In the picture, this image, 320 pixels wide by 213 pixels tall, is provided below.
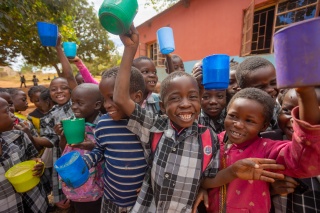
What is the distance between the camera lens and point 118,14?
3.23ft

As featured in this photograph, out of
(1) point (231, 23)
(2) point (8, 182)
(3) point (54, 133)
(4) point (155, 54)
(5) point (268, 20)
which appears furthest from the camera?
(4) point (155, 54)

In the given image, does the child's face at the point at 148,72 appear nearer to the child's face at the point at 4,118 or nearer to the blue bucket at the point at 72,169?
the blue bucket at the point at 72,169

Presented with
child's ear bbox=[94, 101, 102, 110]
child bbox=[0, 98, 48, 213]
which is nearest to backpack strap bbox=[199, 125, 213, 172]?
child's ear bbox=[94, 101, 102, 110]

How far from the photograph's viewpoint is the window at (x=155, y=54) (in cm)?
1060

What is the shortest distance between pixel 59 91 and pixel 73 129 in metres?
1.23

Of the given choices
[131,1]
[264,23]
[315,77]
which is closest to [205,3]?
[264,23]

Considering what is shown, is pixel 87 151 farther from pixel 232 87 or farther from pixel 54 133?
pixel 232 87

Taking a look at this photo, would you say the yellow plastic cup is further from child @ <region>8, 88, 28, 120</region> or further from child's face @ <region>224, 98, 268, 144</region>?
child's face @ <region>224, 98, 268, 144</region>

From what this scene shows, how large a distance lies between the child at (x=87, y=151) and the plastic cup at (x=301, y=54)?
1465mm

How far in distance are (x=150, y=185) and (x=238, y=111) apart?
786mm

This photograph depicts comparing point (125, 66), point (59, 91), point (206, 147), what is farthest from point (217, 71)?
point (59, 91)

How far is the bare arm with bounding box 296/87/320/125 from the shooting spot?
2.38 ft

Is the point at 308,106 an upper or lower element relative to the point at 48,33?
lower

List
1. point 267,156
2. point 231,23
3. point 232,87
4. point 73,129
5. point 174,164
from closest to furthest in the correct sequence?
point 267,156 < point 174,164 < point 73,129 < point 232,87 < point 231,23
